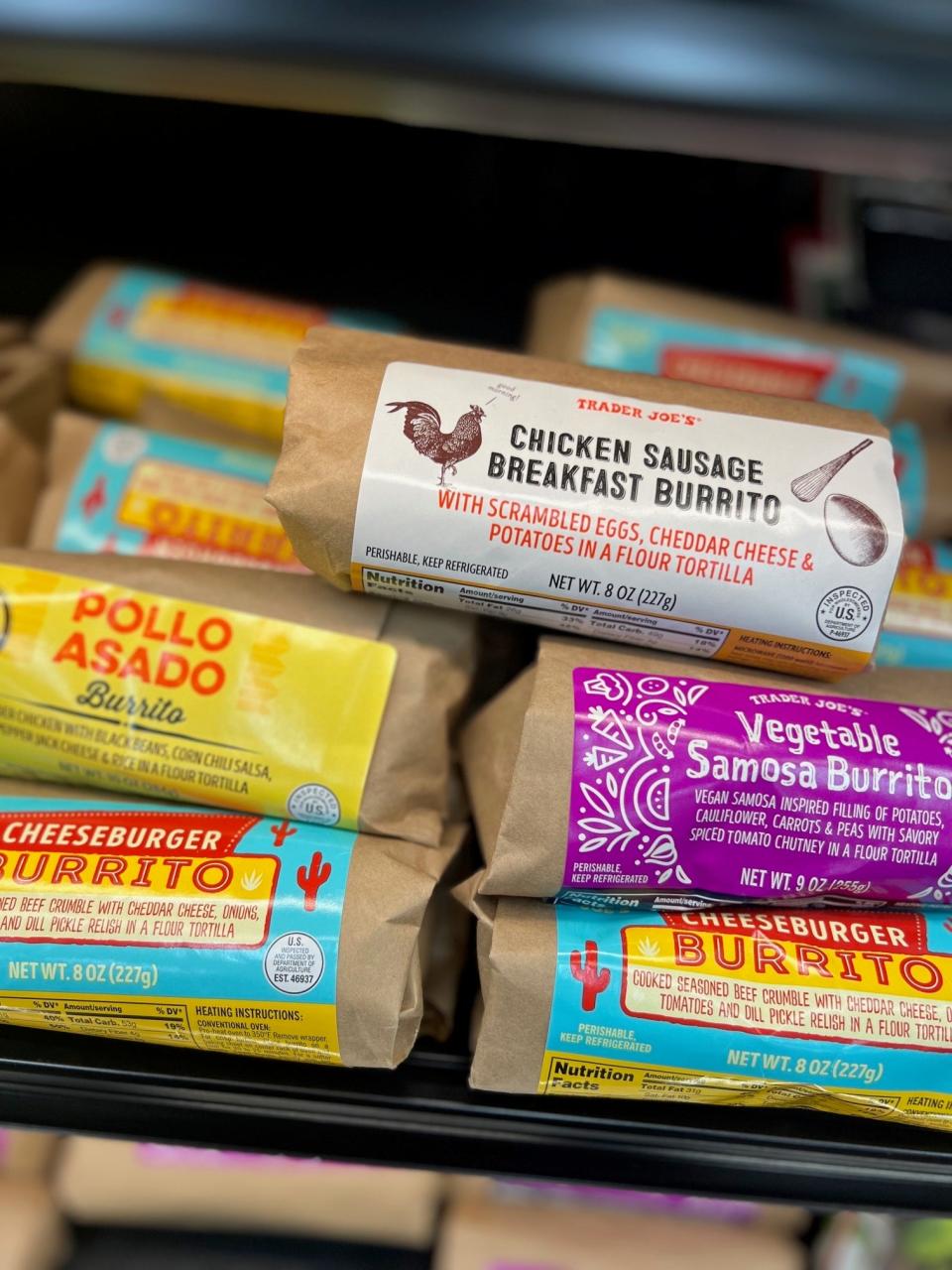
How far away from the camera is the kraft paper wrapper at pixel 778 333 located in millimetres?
975

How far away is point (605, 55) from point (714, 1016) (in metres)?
0.63

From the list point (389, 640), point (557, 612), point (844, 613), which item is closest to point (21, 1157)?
point (389, 640)

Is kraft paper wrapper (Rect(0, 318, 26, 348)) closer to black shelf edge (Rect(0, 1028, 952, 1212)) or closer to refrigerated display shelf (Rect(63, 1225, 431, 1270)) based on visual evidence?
black shelf edge (Rect(0, 1028, 952, 1212))

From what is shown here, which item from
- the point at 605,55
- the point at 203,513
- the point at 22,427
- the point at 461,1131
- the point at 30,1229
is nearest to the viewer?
the point at 605,55

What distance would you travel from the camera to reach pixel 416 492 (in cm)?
64

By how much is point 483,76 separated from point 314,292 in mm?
648

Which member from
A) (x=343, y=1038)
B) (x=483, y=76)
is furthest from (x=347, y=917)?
(x=483, y=76)

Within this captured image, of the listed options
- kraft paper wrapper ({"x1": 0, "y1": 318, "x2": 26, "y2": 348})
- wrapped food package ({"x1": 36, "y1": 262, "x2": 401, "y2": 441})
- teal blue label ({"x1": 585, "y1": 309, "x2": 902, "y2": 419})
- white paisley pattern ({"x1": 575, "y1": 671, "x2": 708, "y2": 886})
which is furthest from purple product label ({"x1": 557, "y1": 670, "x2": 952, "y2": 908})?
kraft paper wrapper ({"x1": 0, "y1": 318, "x2": 26, "y2": 348})

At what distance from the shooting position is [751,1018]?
2.13 feet

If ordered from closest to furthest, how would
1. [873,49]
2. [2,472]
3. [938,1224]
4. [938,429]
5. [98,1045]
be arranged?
[873,49]
[98,1045]
[2,472]
[938,429]
[938,1224]

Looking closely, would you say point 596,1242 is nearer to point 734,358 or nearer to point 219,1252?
point 219,1252

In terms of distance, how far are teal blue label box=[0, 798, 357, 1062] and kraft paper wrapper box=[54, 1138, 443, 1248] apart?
0.60 meters

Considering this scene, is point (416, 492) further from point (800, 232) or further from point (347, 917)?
point (800, 232)

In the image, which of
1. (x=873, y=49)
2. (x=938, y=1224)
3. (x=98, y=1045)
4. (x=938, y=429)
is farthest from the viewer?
(x=938, y=1224)
